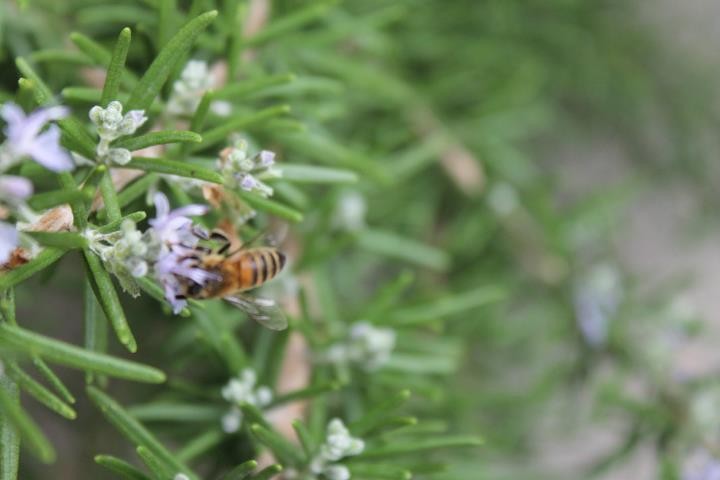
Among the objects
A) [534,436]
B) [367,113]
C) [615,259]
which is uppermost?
[367,113]

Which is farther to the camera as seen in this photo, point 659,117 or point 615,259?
point 659,117

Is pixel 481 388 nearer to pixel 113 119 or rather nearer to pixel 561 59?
pixel 561 59

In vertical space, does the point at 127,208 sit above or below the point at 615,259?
below

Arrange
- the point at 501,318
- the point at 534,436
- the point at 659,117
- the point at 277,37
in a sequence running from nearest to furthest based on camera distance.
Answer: the point at 277,37
the point at 501,318
the point at 534,436
the point at 659,117

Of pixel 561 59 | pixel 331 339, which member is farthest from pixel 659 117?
pixel 331 339

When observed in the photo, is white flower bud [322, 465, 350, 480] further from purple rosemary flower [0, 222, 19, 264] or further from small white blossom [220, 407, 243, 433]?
purple rosemary flower [0, 222, 19, 264]

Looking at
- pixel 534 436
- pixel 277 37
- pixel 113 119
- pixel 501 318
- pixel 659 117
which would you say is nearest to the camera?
pixel 113 119

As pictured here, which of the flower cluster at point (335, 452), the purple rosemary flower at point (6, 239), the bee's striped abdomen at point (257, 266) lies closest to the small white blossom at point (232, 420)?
the flower cluster at point (335, 452)
